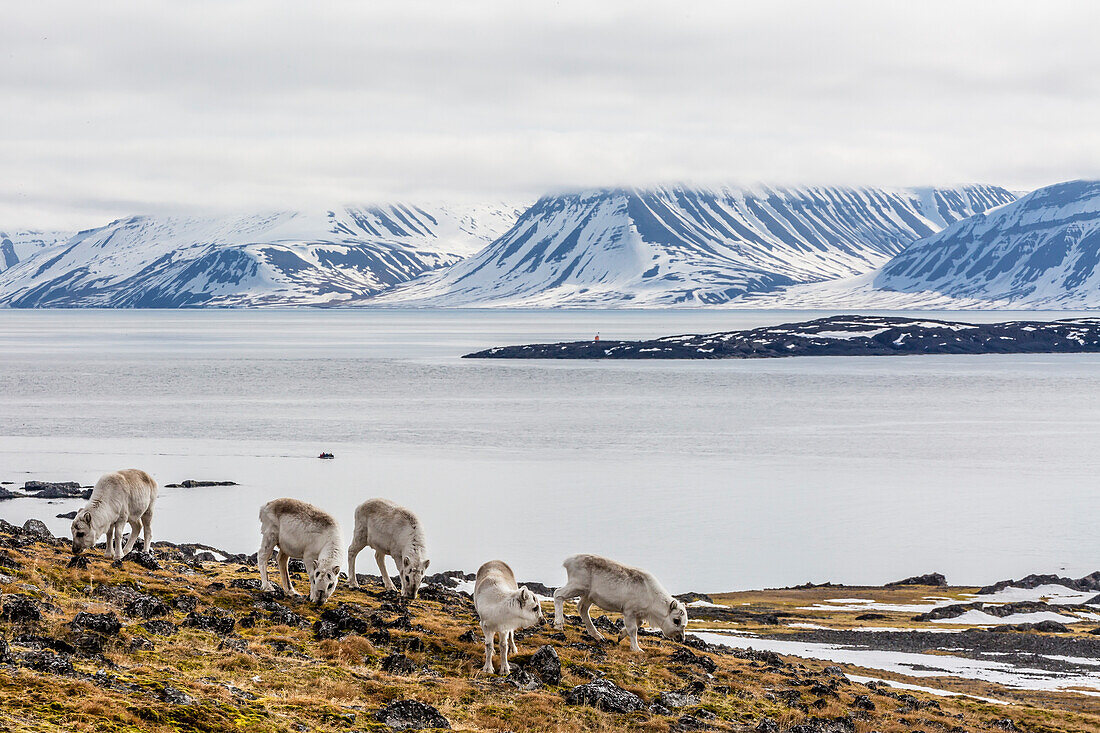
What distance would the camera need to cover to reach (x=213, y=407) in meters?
116

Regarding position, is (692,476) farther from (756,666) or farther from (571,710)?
(571,710)

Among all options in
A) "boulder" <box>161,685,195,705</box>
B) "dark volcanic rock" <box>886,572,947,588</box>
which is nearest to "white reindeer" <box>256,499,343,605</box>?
"boulder" <box>161,685,195,705</box>

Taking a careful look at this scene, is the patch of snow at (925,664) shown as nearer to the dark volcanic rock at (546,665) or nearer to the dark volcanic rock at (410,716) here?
the dark volcanic rock at (546,665)

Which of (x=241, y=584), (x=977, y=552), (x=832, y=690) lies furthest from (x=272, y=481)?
(x=832, y=690)

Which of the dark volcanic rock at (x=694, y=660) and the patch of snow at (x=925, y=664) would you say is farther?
the patch of snow at (x=925, y=664)

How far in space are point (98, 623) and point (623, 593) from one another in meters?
9.86

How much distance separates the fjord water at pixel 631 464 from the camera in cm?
5341

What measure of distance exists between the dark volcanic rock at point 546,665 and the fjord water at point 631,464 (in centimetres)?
2729

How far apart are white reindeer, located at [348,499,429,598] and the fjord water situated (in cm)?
2379

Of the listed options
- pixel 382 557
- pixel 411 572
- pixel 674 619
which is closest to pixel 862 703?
pixel 674 619

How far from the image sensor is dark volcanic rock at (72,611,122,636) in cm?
1653

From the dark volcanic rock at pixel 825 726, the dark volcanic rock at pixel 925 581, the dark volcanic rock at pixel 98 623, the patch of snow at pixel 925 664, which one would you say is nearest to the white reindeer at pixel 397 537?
the dark volcanic rock at pixel 98 623

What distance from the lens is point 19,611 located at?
16.8 meters

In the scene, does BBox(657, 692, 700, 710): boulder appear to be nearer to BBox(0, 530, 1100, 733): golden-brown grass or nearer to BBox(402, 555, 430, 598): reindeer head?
BBox(0, 530, 1100, 733): golden-brown grass
